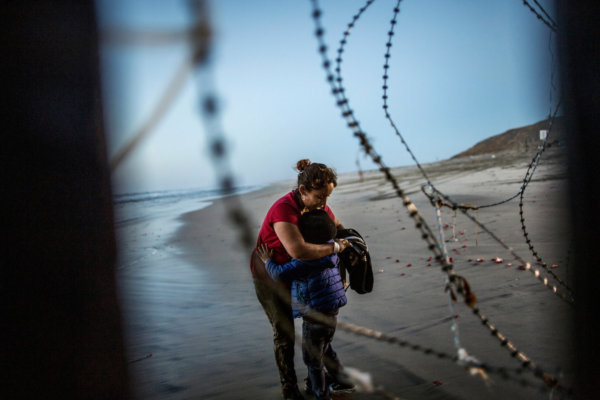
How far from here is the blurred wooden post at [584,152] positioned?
4.11 feet

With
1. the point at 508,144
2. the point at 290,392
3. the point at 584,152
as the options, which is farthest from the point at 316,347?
the point at 508,144

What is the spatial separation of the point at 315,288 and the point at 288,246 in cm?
33

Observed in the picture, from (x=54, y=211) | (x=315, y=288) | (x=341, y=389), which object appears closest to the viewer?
(x=54, y=211)

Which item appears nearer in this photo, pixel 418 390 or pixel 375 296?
pixel 418 390

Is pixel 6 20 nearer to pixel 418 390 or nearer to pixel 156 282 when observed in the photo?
pixel 418 390

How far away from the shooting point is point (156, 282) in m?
6.71

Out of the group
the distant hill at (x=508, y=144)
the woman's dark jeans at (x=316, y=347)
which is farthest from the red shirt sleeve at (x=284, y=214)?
the distant hill at (x=508, y=144)

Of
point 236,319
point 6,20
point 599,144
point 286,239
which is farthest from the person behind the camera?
point 236,319

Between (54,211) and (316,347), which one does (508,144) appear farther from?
(54,211)

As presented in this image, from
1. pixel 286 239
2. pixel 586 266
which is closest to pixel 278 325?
pixel 286 239

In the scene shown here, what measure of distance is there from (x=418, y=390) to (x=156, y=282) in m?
5.07

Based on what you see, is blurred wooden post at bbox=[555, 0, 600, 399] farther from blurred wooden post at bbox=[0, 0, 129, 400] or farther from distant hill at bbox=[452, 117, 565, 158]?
distant hill at bbox=[452, 117, 565, 158]

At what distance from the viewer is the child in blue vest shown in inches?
94.1

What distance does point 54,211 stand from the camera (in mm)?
1079
